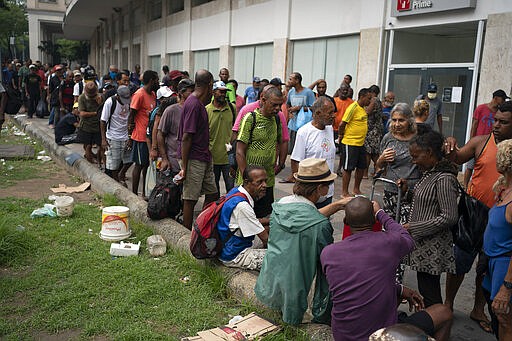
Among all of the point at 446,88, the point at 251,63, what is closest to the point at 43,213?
the point at 446,88

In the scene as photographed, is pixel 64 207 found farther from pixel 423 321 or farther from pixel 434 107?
pixel 434 107

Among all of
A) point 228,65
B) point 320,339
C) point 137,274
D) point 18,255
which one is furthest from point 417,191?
point 228,65

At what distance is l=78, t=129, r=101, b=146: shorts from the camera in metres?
9.23

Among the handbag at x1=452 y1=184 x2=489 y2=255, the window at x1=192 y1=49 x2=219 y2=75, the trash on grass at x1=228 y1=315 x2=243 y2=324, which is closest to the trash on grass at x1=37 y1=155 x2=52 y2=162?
the trash on grass at x1=228 y1=315 x2=243 y2=324

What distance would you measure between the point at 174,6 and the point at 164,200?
20871 mm

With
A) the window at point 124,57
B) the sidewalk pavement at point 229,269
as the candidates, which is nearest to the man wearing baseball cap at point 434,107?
the sidewalk pavement at point 229,269

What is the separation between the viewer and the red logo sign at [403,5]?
10023 mm

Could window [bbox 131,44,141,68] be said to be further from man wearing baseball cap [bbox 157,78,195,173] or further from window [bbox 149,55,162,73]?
man wearing baseball cap [bbox 157,78,195,173]

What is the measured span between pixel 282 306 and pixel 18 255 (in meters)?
3.01

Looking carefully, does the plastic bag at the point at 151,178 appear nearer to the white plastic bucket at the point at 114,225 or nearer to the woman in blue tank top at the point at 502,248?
the white plastic bucket at the point at 114,225

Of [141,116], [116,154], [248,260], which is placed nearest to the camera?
[248,260]

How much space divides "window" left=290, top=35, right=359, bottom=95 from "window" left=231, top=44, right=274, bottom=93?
5.17 feet

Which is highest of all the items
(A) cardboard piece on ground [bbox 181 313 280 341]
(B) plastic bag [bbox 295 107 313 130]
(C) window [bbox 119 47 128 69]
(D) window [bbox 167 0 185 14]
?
(D) window [bbox 167 0 185 14]

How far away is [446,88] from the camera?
1000 centimetres
